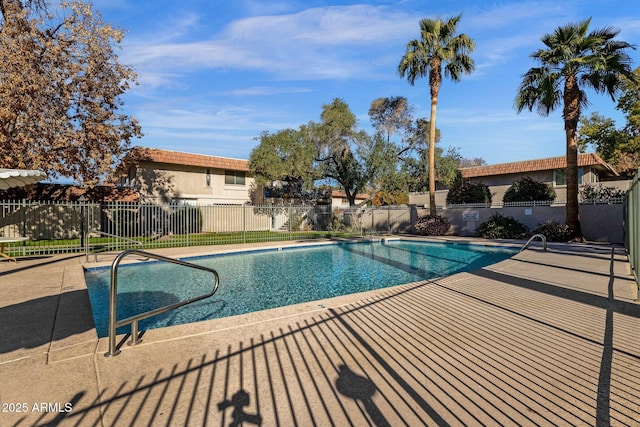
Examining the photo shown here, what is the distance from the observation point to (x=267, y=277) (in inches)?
370

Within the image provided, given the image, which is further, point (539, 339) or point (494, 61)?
point (494, 61)

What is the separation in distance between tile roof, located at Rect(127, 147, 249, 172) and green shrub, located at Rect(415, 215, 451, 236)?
12104mm

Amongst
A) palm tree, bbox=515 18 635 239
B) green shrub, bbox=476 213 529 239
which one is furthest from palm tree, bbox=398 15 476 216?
palm tree, bbox=515 18 635 239

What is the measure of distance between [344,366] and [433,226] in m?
17.6

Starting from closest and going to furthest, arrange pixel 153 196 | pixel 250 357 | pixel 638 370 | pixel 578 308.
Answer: pixel 638 370 → pixel 250 357 → pixel 578 308 → pixel 153 196

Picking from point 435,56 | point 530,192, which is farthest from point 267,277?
point 435,56

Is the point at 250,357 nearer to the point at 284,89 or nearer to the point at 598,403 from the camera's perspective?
the point at 598,403

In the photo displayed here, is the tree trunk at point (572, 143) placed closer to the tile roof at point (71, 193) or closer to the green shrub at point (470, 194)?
the green shrub at point (470, 194)

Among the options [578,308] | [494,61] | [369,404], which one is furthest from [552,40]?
[369,404]

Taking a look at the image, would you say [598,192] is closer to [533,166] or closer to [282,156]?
[533,166]

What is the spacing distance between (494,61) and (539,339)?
13.8 metres

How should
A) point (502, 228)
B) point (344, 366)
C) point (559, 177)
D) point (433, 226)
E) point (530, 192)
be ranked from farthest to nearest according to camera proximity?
point (559, 177) → point (433, 226) → point (530, 192) → point (502, 228) → point (344, 366)

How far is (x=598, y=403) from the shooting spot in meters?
2.46

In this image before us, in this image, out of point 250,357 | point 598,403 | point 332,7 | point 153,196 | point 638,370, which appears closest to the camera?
point 598,403
